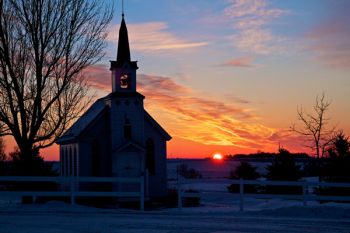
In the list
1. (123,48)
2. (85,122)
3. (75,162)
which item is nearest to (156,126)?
(85,122)

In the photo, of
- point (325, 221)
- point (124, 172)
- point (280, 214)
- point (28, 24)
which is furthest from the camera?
point (124, 172)

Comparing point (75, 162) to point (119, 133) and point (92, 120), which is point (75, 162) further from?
point (119, 133)

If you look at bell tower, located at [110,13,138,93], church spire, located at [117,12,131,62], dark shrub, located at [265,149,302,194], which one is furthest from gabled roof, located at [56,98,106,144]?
dark shrub, located at [265,149,302,194]

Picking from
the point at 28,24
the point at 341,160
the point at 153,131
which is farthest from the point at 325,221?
the point at 153,131

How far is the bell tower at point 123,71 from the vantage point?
33812 millimetres

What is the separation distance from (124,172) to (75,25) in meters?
9.42

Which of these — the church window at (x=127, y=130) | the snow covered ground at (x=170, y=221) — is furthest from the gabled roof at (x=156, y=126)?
the snow covered ground at (x=170, y=221)

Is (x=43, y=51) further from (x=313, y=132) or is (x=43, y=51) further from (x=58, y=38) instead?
(x=313, y=132)

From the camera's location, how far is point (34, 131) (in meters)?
27.3

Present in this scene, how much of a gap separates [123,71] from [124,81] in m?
0.57

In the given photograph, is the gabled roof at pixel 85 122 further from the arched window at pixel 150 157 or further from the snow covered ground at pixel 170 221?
the snow covered ground at pixel 170 221

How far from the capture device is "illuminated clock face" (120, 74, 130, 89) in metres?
33.9

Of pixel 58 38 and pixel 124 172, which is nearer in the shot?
pixel 58 38

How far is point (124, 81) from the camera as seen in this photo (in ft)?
111
